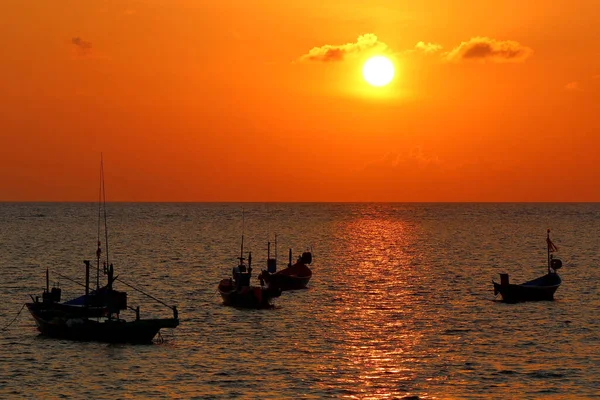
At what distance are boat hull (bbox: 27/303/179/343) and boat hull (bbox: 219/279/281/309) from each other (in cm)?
1595

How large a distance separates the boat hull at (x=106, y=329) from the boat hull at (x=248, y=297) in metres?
16.0

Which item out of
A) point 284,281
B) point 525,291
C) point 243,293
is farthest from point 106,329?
point 525,291

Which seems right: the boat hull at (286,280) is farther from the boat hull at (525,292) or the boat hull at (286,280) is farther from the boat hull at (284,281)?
the boat hull at (525,292)

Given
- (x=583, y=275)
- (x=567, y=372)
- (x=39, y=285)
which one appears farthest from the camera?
(x=583, y=275)

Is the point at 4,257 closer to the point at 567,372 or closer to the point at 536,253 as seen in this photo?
the point at 536,253

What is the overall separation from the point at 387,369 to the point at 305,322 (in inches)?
712

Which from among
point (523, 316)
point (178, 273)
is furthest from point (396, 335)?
point (178, 273)

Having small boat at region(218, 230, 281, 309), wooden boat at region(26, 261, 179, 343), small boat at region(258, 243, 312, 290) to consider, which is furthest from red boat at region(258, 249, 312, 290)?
wooden boat at region(26, 261, 179, 343)

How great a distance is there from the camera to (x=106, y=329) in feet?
186

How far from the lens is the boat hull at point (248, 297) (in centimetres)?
7338

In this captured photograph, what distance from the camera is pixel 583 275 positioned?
358 feet

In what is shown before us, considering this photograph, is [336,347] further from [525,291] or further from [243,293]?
[525,291]

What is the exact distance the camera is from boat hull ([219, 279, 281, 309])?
7338cm

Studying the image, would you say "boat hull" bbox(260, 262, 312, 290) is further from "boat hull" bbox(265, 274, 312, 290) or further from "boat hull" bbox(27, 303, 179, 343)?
"boat hull" bbox(27, 303, 179, 343)
